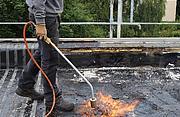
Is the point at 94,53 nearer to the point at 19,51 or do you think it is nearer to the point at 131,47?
the point at 131,47

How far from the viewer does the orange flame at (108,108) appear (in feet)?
9.53

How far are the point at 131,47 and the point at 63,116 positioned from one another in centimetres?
264

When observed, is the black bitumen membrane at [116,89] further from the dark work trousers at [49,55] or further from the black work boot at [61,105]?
the dark work trousers at [49,55]

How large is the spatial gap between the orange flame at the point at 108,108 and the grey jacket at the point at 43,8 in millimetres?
1331

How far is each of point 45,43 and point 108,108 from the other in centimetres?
125

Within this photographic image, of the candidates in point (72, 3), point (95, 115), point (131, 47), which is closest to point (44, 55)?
point (95, 115)

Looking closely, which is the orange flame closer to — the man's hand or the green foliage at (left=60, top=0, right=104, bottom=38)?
the man's hand

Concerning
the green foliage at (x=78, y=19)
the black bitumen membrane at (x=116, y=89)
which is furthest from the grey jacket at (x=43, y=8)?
the green foliage at (x=78, y=19)

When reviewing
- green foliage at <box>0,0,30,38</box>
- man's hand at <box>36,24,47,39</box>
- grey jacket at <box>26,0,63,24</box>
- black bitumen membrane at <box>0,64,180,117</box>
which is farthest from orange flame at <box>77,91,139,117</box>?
green foliage at <box>0,0,30,38</box>

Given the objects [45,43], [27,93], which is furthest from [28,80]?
[45,43]

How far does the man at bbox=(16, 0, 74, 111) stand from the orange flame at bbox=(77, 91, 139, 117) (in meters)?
0.22

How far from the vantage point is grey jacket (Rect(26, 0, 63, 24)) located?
2.62 meters

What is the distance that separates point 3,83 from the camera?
4.03 m

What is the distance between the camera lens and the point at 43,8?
2645 millimetres
